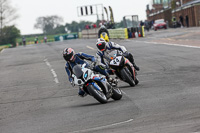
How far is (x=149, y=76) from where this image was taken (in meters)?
15.8

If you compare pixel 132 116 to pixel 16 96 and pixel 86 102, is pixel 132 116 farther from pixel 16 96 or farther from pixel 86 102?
pixel 16 96

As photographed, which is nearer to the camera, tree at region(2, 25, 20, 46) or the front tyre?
the front tyre

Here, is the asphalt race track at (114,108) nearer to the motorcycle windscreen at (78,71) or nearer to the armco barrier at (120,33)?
the motorcycle windscreen at (78,71)

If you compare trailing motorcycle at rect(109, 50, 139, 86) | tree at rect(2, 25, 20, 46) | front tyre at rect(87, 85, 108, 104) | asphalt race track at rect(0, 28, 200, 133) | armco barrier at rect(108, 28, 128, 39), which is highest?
tree at rect(2, 25, 20, 46)

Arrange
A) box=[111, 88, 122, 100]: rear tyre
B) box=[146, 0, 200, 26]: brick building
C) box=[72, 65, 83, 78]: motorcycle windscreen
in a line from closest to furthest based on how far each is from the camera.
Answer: box=[72, 65, 83, 78]: motorcycle windscreen, box=[111, 88, 122, 100]: rear tyre, box=[146, 0, 200, 26]: brick building

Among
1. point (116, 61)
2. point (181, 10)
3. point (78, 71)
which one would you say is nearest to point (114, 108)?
point (78, 71)

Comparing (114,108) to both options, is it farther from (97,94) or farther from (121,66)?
(121,66)

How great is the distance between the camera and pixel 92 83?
10531mm

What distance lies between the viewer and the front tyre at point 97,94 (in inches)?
412

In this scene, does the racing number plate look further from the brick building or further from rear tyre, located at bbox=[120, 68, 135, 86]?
the brick building

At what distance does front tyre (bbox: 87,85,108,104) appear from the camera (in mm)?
10477

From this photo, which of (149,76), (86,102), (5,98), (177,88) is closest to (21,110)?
(86,102)

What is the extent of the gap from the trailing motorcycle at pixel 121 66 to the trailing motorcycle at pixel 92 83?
78.2 inches

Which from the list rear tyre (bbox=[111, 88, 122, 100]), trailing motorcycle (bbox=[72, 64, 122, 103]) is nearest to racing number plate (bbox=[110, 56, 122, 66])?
rear tyre (bbox=[111, 88, 122, 100])
